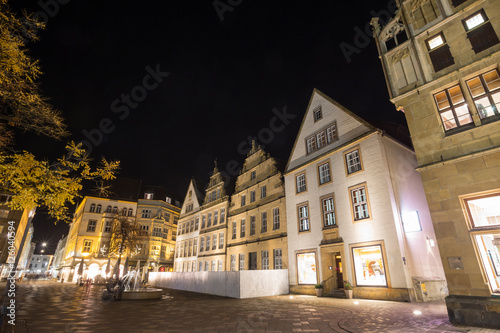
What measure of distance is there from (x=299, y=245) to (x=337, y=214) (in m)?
4.35

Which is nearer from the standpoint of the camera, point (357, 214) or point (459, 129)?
point (459, 129)

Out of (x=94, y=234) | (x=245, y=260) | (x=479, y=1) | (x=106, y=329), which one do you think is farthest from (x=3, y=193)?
(x=94, y=234)

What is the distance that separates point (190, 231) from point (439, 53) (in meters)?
35.9

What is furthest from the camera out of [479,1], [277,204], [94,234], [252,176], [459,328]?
[94,234]

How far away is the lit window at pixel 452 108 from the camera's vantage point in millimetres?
9383

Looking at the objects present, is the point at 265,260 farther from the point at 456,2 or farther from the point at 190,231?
the point at 456,2

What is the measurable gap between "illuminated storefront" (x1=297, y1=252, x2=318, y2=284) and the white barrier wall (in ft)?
4.25

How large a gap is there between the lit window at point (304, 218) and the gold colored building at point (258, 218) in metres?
Answer: 2.13

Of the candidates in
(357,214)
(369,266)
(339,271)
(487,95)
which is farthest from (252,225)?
(487,95)

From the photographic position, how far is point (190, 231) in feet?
126

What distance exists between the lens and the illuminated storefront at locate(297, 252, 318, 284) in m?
18.2

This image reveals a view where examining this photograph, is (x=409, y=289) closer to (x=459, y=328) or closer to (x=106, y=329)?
(x=459, y=328)

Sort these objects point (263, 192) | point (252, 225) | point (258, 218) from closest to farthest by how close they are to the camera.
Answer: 1. point (258, 218)
2. point (263, 192)
3. point (252, 225)

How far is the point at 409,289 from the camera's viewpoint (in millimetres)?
12797
